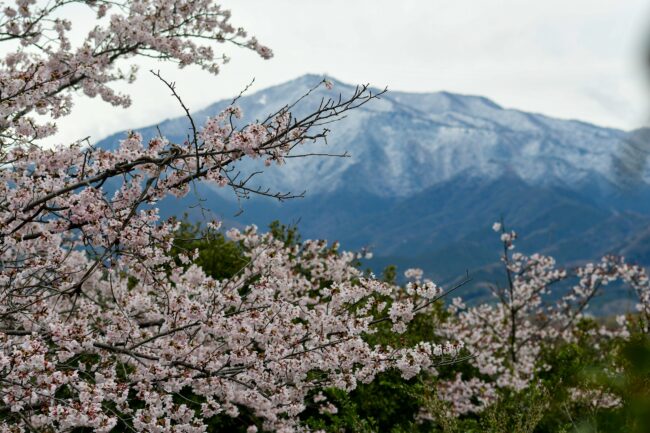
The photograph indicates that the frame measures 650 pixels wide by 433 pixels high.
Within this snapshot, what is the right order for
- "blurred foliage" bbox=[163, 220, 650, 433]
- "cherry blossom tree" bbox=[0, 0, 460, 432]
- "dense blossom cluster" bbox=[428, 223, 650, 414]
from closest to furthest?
"blurred foliage" bbox=[163, 220, 650, 433] < "cherry blossom tree" bbox=[0, 0, 460, 432] < "dense blossom cluster" bbox=[428, 223, 650, 414]

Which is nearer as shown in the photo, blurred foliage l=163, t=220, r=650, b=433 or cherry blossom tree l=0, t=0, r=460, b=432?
blurred foliage l=163, t=220, r=650, b=433

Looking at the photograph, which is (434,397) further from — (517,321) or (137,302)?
(517,321)

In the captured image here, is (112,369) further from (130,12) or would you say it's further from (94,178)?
(130,12)

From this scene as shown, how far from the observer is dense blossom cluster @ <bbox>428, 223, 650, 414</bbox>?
17.5 meters

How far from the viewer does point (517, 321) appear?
27.2m

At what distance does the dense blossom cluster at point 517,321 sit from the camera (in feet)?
57.3

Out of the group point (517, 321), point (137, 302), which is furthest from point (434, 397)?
point (517, 321)

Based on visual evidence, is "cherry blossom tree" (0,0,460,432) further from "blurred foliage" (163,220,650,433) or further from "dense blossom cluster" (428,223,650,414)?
"dense blossom cluster" (428,223,650,414)

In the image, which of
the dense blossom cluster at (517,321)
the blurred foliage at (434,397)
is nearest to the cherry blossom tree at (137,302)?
the blurred foliage at (434,397)

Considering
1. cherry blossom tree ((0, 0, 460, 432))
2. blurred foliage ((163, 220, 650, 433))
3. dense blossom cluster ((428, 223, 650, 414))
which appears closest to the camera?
blurred foliage ((163, 220, 650, 433))

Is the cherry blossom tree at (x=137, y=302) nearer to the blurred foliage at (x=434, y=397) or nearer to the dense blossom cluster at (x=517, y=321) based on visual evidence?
the blurred foliage at (x=434, y=397)

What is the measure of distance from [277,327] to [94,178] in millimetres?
3080

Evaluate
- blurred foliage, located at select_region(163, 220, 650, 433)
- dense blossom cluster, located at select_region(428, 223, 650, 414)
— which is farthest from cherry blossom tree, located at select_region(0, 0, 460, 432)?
dense blossom cluster, located at select_region(428, 223, 650, 414)

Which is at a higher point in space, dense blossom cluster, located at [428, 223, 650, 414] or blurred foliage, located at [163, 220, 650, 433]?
dense blossom cluster, located at [428, 223, 650, 414]
